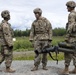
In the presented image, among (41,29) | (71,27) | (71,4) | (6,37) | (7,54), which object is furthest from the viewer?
(41,29)

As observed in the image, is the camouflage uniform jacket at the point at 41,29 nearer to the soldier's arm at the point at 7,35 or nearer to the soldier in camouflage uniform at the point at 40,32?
the soldier in camouflage uniform at the point at 40,32

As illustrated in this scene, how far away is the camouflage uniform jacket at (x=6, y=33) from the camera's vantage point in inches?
472

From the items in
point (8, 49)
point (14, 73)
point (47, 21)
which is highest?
point (47, 21)

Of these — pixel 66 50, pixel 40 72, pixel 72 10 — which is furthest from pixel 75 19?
pixel 40 72

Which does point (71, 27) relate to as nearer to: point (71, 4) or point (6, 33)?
point (71, 4)

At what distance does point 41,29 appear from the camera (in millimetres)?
12312


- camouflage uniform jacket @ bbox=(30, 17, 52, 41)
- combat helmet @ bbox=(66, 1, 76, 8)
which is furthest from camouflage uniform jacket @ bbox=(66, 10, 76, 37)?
camouflage uniform jacket @ bbox=(30, 17, 52, 41)

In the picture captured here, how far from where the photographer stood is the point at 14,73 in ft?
39.5

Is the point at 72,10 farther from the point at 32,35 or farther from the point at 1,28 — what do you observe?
the point at 1,28

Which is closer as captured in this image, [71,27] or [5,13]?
[71,27]

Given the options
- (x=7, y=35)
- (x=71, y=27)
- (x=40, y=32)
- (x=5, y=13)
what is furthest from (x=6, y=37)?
(x=71, y=27)

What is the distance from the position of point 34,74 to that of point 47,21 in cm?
198

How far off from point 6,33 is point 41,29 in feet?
4.11

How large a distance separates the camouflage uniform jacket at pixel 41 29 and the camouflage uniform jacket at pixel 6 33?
2.79ft
